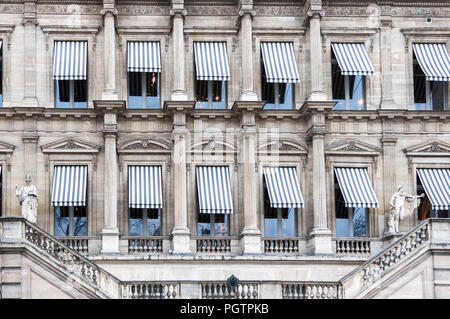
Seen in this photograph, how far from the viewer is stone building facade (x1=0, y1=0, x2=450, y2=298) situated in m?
40.8

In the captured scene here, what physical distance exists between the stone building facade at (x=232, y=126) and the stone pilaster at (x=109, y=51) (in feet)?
0.17

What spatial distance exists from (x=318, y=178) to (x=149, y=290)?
987 cm

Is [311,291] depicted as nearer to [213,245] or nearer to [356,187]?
[213,245]

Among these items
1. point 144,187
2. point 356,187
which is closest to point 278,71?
point 356,187

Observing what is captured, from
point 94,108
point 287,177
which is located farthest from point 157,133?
point 287,177

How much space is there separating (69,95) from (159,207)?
587cm

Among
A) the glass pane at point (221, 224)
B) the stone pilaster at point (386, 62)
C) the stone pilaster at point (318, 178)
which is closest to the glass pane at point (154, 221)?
the glass pane at point (221, 224)

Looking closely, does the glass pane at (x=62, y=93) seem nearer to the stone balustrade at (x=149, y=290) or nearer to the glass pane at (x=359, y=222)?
the stone balustrade at (x=149, y=290)

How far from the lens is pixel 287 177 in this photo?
137 ft

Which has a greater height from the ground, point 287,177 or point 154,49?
point 154,49

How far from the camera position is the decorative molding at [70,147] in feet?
136

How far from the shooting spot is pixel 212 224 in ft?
137

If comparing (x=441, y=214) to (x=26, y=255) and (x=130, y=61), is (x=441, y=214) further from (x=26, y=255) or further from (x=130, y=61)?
(x=26, y=255)

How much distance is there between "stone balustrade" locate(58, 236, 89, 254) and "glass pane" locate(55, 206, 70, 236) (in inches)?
29.4
